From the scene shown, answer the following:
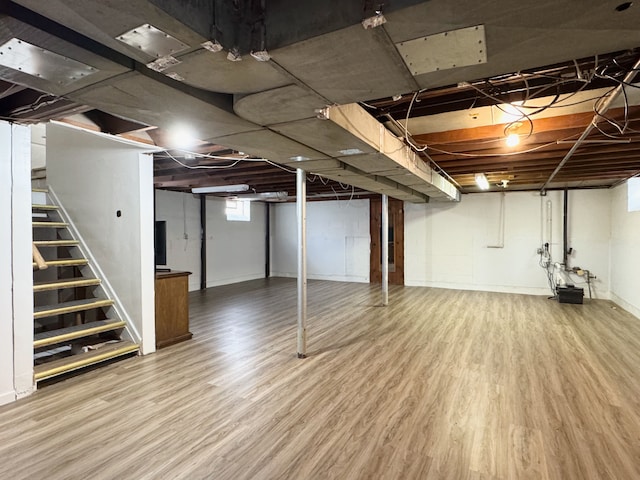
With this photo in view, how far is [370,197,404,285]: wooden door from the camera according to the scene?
8311 mm

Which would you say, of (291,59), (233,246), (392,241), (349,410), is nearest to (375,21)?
(291,59)

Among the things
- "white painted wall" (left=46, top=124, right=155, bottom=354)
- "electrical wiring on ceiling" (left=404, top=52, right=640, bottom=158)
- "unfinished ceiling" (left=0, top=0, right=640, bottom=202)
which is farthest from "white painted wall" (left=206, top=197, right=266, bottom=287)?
"electrical wiring on ceiling" (left=404, top=52, right=640, bottom=158)

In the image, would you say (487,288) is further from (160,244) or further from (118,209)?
(118,209)

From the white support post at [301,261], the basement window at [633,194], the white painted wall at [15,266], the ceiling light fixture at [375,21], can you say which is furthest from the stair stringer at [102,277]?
the basement window at [633,194]

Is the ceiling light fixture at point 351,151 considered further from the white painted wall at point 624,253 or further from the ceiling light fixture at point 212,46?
the white painted wall at point 624,253

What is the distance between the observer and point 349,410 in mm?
2445

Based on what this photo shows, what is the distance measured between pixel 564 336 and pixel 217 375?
4026 millimetres

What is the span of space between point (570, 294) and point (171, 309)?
6.56 meters

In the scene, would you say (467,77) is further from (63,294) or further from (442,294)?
(442,294)

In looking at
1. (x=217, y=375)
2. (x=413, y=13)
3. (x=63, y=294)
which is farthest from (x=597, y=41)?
(x=63, y=294)

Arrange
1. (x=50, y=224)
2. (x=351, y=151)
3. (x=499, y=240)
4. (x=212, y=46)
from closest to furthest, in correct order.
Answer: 1. (x=212, y=46)
2. (x=351, y=151)
3. (x=50, y=224)
4. (x=499, y=240)

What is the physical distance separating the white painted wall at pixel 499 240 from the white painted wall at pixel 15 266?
704 centimetres

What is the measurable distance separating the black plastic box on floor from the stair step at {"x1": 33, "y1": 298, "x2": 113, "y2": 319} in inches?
279

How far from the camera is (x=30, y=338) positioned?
2.75 m
